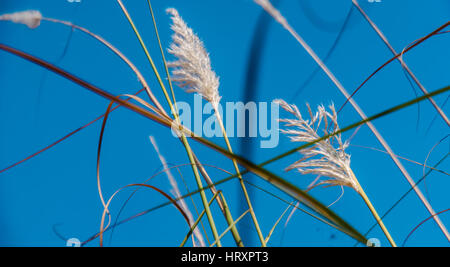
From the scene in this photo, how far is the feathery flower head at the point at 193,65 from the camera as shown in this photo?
31 cm

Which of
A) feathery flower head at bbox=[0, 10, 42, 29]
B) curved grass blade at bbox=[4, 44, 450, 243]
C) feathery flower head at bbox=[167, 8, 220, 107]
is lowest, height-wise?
curved grass blade at bbox=[4, 44, 450, 243]

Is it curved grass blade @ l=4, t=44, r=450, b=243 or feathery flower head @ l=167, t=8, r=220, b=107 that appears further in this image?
feathery flower head @ l=167, t=8, r=220, b=107

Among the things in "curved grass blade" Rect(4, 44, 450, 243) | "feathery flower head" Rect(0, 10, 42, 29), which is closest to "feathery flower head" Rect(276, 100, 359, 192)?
"curved grass blade" Rect(4, 44, 450, 243)

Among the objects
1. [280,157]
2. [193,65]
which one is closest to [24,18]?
[193,65]

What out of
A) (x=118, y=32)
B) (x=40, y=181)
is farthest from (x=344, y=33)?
(x=40, y=181)

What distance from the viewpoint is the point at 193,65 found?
1.01 ft

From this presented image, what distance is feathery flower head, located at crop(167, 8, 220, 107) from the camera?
306 millimetres

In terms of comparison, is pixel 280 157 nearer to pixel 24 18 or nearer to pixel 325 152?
pixel 325 152

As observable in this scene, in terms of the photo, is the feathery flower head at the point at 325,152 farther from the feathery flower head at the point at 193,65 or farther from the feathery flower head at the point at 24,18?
the feathery flower head at the point at 24,18

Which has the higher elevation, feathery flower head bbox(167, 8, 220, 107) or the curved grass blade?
feathery flower head bbox(167, 8, 220, 107)

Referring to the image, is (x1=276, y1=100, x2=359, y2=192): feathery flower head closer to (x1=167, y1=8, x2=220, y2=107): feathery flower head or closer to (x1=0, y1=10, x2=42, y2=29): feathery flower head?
(x1=167, y1=8, x2=220, y2=107): feathery flower head

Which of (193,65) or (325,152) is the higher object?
(193,65)
